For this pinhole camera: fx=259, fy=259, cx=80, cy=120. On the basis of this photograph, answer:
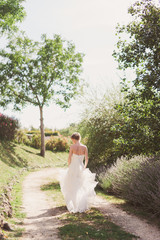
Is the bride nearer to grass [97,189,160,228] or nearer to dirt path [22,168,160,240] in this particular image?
dirt path [22,168,160,240]

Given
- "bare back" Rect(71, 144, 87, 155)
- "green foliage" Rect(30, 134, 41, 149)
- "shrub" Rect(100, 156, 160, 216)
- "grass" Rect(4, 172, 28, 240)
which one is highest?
"bare back" Rect(71, 144, 87, 155)

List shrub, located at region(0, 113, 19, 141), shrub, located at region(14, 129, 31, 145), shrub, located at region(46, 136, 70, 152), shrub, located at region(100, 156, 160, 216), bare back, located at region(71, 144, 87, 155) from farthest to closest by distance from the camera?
shrub, located at region(46, 136, 70, 152), shrub, located at region(14, 129, 31, 145), shrub, located at region(0, 113, 19, 141), bare back, located at region(71, 144, 87, 155), shrub, located at region(100, 156, 160, 216)

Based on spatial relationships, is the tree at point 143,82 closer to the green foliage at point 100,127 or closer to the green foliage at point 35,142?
the green foliage at point 100,127

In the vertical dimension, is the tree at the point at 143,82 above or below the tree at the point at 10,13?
below

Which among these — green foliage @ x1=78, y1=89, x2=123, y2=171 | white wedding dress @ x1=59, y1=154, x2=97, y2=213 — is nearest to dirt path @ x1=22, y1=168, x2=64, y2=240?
white wedding dress @ x1=59, y1=154, x2=97, y2=213

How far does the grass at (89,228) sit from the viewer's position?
17.0ft

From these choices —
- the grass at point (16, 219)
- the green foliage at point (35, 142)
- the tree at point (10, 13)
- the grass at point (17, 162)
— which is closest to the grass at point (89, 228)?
the grass at point (16, 219)

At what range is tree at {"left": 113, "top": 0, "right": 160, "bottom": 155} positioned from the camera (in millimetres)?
7434

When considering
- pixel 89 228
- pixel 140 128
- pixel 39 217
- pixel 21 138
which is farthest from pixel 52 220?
pixel 21 138

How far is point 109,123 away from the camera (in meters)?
13.9

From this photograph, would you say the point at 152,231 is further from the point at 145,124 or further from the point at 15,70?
the point at 15,70

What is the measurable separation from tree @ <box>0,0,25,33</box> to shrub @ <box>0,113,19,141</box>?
7777 mm

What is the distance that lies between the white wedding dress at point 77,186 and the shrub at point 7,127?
1541 cm

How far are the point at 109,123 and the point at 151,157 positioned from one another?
477cm
